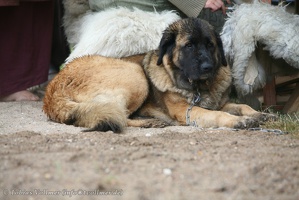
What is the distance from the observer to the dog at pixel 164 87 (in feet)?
13.7

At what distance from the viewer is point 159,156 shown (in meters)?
2.80

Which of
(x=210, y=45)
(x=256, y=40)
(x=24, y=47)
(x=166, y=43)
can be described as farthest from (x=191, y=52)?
(x=24, y=47)

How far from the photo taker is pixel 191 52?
4.29 m

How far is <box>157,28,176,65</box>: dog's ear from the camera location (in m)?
4.46

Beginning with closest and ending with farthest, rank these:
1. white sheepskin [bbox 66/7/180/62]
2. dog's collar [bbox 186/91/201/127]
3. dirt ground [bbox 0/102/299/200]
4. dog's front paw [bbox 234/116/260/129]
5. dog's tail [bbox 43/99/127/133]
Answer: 1. dirt ground [bbox 0/102/299/200]
2. dog's tail [bbox 43/99/127/133]
3. dog's front paw [bbox 234/116/260/129]
4. dog's collar [bbox 186/91/201/127]
5. white sheepskin [bbox 66/7/180/62]

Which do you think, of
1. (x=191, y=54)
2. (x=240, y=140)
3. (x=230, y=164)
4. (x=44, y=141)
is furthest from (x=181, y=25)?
(x=230, y=164)

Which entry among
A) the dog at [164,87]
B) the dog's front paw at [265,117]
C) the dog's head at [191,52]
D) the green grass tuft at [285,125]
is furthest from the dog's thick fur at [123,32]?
the green grass tuft at [285,125]

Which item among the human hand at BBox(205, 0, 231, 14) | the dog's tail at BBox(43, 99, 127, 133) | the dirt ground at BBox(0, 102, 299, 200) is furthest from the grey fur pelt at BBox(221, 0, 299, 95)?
the dog's tail at BBox(43, 99, 127, 133)

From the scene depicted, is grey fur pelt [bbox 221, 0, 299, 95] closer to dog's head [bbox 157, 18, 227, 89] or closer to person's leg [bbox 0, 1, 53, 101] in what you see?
dog's head [bbox 157, 18, 227, 89]

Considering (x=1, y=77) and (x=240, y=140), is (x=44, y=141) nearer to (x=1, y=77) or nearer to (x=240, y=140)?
(x=240, y=140)

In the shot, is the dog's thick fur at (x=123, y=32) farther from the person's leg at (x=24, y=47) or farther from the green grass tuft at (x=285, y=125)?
the green grass tuft at (x=285, y=125)

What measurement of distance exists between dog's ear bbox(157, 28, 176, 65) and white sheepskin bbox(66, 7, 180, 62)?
0.61m

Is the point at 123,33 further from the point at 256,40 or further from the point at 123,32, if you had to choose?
the point at 256,40

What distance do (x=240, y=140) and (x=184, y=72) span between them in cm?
114
